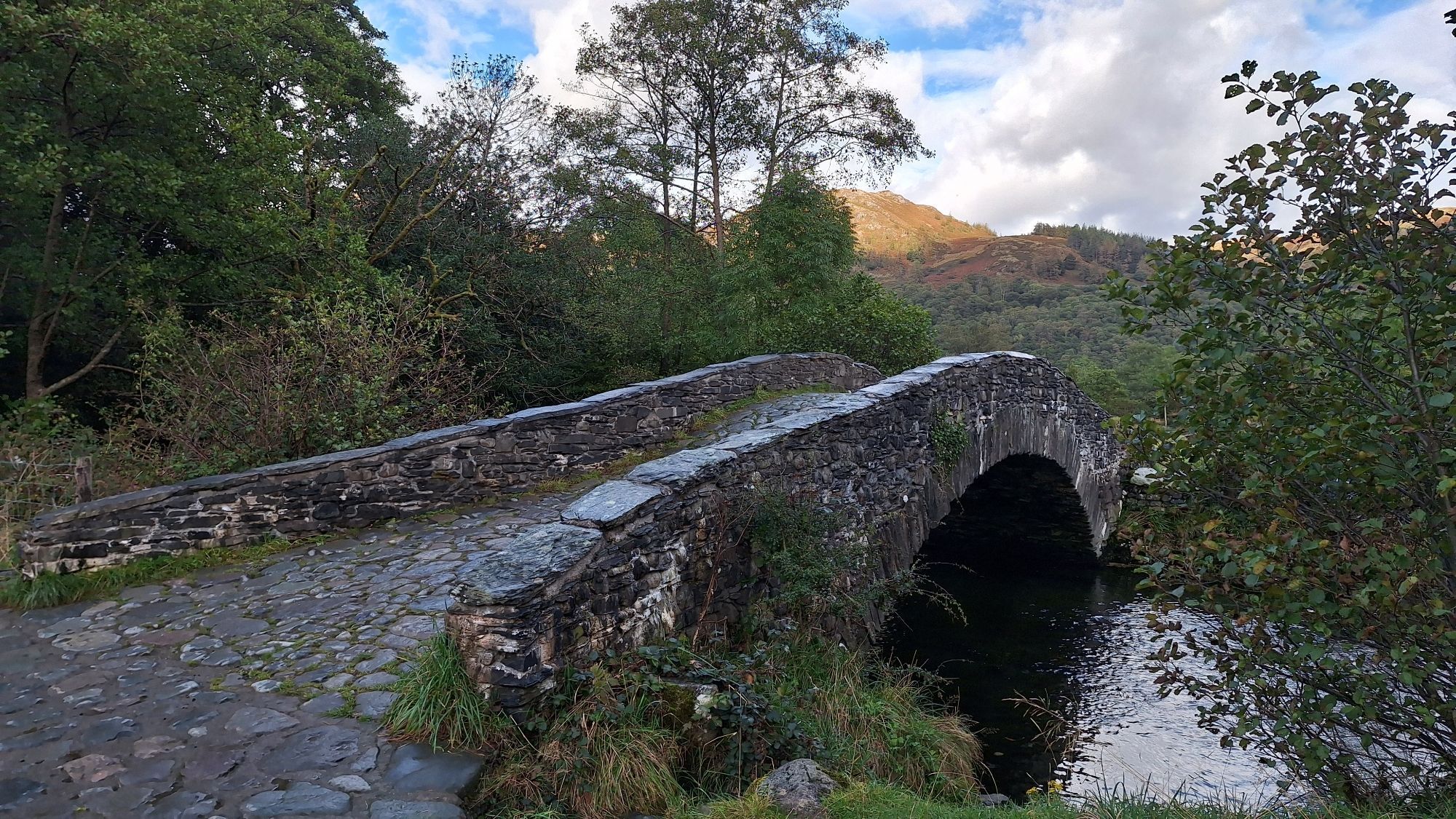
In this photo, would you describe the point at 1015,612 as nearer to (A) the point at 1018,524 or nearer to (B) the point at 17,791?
(A) the point at 1018,524

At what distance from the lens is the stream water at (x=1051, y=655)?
5938 millimetres

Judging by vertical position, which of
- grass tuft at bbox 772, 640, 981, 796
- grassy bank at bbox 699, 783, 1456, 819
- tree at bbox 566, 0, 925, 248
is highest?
tree at bbox 566, 0, 925, 248

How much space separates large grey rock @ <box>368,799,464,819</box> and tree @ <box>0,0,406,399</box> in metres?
7.31

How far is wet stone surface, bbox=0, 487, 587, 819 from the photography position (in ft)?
9.33

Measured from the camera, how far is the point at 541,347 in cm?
1473

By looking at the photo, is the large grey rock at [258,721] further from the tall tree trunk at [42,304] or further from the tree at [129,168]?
the tall tree trunk at [42,304]

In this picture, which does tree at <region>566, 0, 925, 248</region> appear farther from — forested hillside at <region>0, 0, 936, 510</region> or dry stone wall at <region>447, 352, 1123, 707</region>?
dry stone wall at <region>447, 352, 1123, 707</region>

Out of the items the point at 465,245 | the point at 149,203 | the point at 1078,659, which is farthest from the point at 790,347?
the point at 149,203

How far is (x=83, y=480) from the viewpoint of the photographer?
5746 millimetres

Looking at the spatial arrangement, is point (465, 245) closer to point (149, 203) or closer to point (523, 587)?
point (149, 203)

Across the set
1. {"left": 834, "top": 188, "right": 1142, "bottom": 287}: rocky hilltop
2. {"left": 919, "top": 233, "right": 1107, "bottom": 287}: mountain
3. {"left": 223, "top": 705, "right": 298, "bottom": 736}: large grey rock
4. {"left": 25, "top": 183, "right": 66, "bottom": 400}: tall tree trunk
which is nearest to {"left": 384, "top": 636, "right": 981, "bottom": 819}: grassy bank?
{"left": 223, "top": 705, "right": 298, "bottom": 736}: large grey rock

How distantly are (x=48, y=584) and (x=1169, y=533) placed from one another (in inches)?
257

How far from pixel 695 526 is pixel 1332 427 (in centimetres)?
298

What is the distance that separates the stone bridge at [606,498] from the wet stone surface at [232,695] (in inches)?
14.4
